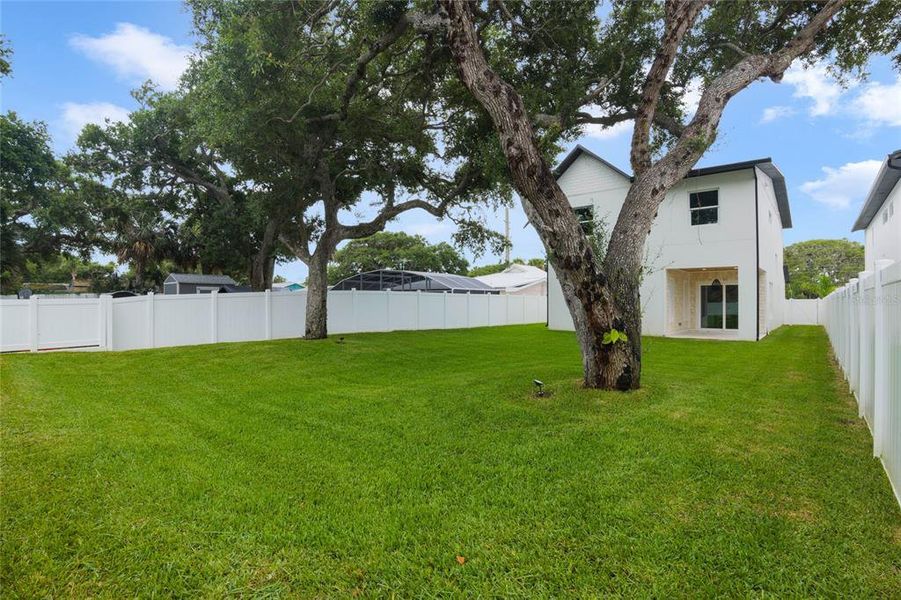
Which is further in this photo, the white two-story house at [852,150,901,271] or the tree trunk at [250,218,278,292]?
the tree trunk at [250,218,278,292]

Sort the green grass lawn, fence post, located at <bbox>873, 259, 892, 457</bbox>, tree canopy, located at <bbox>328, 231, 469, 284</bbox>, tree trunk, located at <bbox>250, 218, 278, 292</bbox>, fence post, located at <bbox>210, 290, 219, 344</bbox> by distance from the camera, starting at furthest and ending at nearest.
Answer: tree canopy, located at <bbox>328, 231, 469, 284</bbox> → tree trunk, located at <bbox>250, 218, 278, 292</bbox> → fence post, located at <bbox>210, 290, 219, 344</bbox> → fence post, located at <bbox>873, 259, 892, 457</bbox> → the green grass lawn

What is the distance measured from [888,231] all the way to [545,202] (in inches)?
567

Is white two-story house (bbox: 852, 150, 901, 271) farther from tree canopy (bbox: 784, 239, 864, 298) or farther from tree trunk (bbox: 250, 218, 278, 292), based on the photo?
tree trunk (bbox: 250, 218, 278, 292)

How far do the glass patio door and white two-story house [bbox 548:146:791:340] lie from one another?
30mm

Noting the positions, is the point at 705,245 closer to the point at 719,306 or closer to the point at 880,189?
the point at 719,306

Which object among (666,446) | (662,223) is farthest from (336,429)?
(662,223)

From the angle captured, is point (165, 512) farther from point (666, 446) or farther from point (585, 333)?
point (585, 333)

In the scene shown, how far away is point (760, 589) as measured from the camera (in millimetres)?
2088

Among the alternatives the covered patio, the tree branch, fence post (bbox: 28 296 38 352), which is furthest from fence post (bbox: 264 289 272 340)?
the covered patio

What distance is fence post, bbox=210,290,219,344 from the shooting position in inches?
466

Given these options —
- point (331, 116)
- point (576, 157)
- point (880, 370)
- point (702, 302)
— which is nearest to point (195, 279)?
point (331, 116)

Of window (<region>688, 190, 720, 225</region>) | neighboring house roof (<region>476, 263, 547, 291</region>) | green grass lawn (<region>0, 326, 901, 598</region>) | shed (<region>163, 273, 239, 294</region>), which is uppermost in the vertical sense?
window (<region>688, 190, 720, 225</region>)

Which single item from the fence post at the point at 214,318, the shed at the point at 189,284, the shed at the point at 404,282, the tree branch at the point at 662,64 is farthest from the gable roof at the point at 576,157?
the shed at the point at 189,284

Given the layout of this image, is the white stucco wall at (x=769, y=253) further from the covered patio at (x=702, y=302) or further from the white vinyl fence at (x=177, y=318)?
the white vinyl fence at (x=177, y=318)
